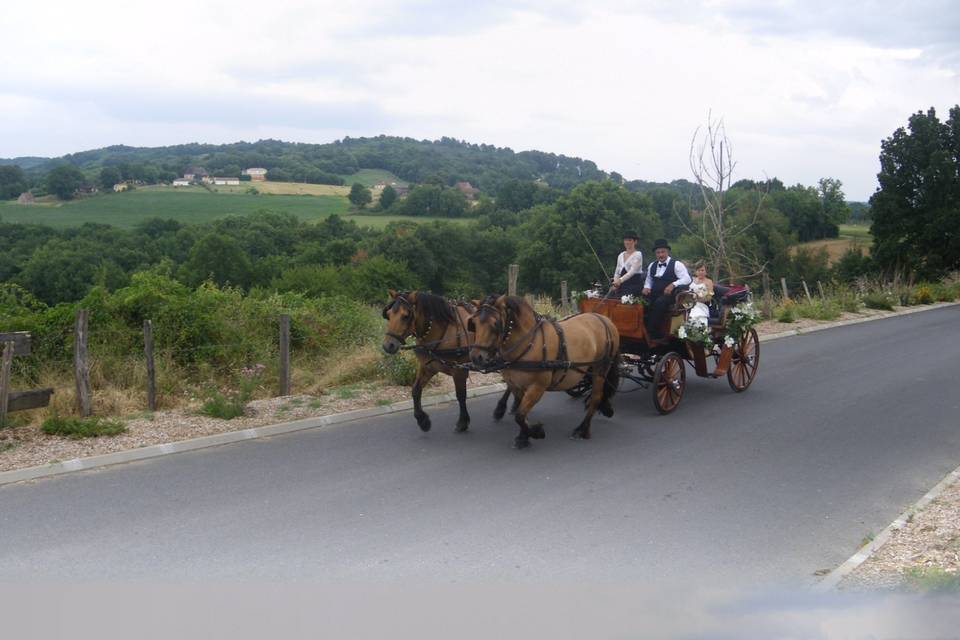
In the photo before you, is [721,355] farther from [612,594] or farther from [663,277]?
[612,594]

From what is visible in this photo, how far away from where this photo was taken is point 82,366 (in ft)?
31.9

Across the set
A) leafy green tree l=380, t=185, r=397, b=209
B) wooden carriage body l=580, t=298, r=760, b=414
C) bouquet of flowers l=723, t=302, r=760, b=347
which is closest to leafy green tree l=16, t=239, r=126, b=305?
wooden carriage body l=580, t=298, r=760, b=414

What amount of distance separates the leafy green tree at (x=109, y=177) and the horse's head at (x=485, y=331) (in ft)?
284

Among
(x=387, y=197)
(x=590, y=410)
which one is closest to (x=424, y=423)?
(x=590, y=410)

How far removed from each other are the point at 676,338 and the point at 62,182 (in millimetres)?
82203

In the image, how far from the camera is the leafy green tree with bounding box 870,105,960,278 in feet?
128

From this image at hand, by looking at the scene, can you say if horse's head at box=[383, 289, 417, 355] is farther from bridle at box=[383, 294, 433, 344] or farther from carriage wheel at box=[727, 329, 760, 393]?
carriage wheel at box=[727, 329, 760, 393]

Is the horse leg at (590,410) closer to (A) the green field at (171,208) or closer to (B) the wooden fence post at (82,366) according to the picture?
(B) the wooden fence post at (82,366)

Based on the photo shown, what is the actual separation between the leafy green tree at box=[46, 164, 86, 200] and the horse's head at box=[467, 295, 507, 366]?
82.7m

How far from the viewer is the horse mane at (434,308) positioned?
9563mm

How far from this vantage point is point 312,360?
13531mm

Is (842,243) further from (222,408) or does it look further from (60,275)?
(222,408)

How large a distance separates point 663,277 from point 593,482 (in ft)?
13.8

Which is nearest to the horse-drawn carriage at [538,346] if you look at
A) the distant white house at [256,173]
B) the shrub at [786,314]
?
the shrub at [786,314]
